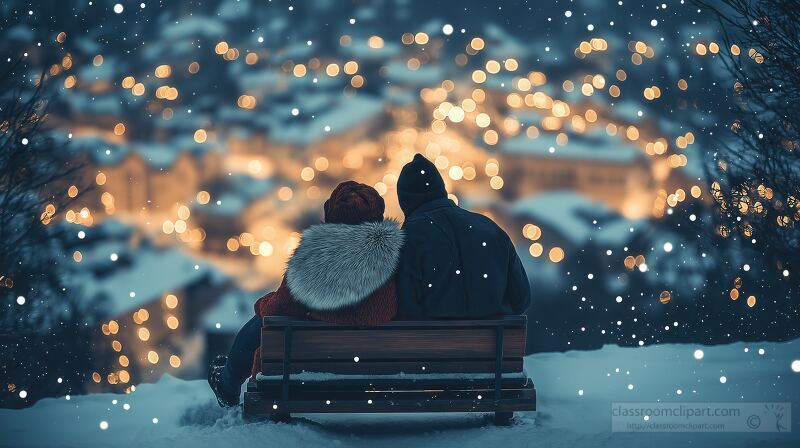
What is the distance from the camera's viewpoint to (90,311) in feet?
37.3

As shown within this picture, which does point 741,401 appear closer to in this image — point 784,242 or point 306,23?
point 784,242

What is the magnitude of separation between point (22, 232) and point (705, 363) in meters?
5.57

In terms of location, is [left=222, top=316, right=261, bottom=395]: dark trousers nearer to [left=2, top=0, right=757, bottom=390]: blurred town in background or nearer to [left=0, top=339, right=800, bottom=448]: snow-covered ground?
[left=0, top=339, right=800, bottom=448]: snow-covered ground

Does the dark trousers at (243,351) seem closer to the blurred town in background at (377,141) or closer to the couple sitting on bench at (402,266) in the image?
the couple sitting on bench at (402,266)

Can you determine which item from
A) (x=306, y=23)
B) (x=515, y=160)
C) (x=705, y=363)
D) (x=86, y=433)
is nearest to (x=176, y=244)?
(x=306, y=23)

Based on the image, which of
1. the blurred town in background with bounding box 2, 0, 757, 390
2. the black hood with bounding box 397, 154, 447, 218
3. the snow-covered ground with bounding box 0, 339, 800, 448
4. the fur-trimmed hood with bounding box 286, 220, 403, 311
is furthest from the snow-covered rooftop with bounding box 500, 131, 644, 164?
the fur-trimmed hood with bounding box 286, 220, 403, 311

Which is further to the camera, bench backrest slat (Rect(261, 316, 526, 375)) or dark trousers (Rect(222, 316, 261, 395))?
dark trousers (Rect(222, 316, 261, 395))

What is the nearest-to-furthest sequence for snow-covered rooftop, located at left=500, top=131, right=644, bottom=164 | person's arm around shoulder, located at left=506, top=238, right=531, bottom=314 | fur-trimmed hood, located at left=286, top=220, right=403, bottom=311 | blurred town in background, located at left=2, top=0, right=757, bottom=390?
fur-trimmed hood, located at left=286, top=220, right=403, bottom=311
person's arm around shoulder, located at left=506, top=238, right=531, bottom=314
blurred town in background, located at left=2, top=0, right=757, bottom=390
snow-covered rooftop, located at left=500, top=131, right=644, bottom=164

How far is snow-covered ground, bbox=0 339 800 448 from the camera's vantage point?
5.02 m

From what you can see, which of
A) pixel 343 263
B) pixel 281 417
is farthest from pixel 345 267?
pixel 281 417

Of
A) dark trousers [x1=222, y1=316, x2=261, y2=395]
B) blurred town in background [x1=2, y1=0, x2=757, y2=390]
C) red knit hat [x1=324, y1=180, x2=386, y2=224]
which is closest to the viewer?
red knit hat [x1=324, y1=180, x2=386, y2=224]

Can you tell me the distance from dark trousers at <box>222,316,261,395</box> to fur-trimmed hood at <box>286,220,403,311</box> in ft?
1.89

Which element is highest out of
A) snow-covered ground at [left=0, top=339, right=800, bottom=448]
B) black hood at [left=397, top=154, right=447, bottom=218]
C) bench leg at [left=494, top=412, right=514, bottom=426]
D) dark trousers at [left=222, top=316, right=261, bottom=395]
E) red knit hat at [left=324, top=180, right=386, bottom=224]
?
black hood at [left=397, top=154, right=447, bottom=218]

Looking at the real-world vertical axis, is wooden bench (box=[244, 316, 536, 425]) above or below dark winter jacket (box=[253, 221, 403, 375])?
below
